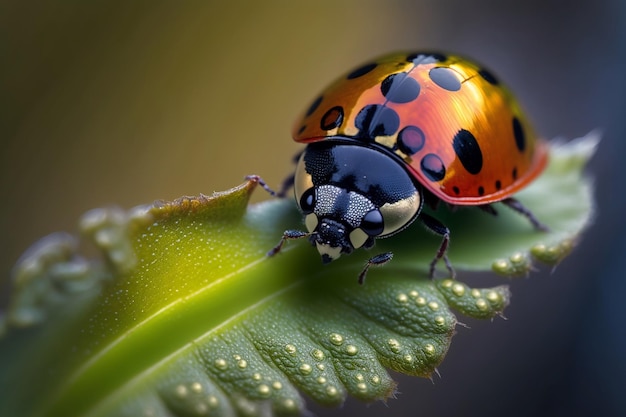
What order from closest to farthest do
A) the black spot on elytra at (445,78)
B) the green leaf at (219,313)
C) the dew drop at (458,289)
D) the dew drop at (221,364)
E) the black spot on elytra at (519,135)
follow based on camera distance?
the green leaf at (219,313) < the dew drop at (221,364) < the dew drop at (458,289) < the black spot on elytra at (445,78) < the black spot on elytra at (519,135)

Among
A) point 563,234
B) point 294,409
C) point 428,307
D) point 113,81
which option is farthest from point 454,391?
point 113,81

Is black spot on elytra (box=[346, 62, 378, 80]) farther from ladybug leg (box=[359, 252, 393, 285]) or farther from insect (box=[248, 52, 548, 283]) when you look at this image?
ladybug leg (box=[359, 252, 393, 285])

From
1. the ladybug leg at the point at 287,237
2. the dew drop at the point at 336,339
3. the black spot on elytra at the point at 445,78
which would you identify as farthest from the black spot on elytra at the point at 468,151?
the dew drop at the point at 336,339

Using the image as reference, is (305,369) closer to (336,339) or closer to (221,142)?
(336,339)

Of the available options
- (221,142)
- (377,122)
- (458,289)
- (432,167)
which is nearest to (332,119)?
(377,122)

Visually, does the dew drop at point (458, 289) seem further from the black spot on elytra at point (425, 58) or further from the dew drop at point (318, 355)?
the black spot on elytra at point (425, 58)
